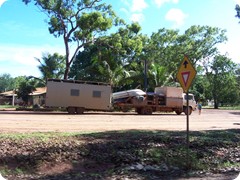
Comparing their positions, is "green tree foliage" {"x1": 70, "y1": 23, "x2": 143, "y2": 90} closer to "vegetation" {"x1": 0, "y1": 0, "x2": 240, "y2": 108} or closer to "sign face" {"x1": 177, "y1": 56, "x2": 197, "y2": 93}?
"vegetation" {"x1": 0, "y1": 0, "x2": 240, "y2": 108}

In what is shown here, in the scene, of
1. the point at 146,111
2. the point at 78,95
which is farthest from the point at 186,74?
the point at 146,111

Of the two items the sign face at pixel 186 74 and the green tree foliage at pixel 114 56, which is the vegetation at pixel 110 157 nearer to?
the sign face at pixel 186 74

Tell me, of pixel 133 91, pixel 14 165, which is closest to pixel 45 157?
pixel 14 165

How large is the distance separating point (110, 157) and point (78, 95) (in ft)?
72.3

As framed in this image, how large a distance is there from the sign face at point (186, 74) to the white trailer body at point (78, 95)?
22.9m

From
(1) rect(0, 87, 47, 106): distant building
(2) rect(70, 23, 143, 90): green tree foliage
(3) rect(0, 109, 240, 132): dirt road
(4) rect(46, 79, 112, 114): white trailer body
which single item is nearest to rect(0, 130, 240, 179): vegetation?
(3) rect(0, 109, 240, 132): dirt road

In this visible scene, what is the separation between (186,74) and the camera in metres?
9.40

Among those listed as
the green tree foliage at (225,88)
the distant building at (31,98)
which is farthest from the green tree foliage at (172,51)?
the green tree foliage at (225,88)

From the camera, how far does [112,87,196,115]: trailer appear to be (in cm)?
3348

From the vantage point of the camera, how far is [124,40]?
37.9 meters

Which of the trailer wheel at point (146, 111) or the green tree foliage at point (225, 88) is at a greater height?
the green tree foliage at point (225, 88)

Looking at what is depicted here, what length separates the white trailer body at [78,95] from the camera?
3150 centimetres

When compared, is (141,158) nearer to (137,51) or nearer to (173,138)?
(173,138)

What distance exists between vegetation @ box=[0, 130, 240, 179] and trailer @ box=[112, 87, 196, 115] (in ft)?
68.2
